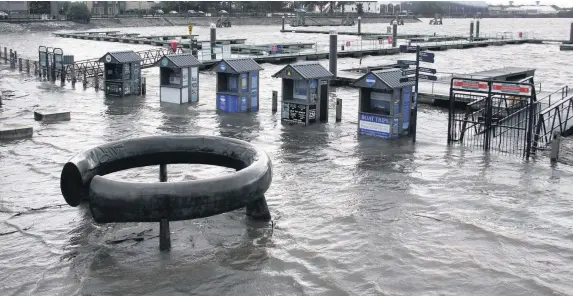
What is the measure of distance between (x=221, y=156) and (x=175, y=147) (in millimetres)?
1049

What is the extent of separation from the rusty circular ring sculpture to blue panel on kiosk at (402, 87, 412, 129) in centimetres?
893

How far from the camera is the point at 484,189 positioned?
1513cm

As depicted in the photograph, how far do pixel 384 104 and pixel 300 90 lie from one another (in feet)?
11.6

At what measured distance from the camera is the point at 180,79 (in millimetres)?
28406

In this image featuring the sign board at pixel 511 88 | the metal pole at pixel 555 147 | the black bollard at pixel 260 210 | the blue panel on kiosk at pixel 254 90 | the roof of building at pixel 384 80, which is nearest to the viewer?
the black bollard at pixel 260 210

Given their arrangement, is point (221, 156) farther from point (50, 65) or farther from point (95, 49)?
point (95, 49)

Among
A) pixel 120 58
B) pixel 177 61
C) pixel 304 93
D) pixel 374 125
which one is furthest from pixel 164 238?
pixel 120 58

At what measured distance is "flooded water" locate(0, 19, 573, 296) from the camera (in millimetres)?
10031

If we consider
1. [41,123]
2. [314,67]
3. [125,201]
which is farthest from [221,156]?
[41,123]

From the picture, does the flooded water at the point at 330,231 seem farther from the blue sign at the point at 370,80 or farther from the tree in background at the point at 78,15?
the tree in background at the point at 78,15

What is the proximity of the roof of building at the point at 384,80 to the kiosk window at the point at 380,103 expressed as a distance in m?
0.65

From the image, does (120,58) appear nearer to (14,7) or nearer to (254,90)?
(254,90)

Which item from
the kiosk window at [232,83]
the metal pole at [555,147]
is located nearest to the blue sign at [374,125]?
the metal pole at [555,147]

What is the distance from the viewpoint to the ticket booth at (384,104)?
67.7 ft
